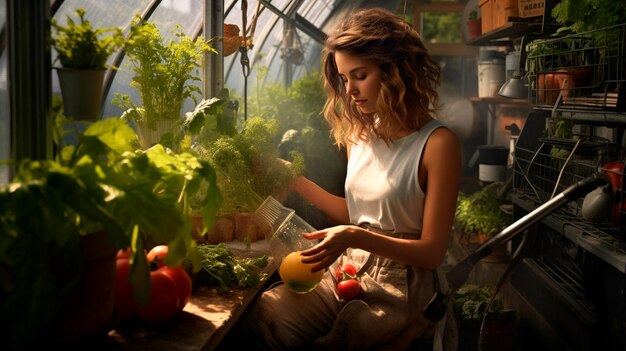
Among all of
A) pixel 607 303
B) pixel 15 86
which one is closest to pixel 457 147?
pixel 607 303

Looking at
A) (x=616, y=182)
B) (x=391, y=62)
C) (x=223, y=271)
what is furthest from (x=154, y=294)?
(x=616, y=182)

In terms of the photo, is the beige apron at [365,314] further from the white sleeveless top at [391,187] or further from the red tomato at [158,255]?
the red tomato at [158,255]

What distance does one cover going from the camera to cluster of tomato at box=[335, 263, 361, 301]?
2.33 m

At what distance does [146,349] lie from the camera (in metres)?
1.64

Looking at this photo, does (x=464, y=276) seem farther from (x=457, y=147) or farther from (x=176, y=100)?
(x=176, y=100)

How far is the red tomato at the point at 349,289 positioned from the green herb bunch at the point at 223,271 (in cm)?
27

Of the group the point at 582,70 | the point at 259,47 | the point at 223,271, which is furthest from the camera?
the point at 259,47

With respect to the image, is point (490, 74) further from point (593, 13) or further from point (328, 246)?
→ point (328, 246)

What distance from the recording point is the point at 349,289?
2.33m

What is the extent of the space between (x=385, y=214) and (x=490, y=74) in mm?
4264

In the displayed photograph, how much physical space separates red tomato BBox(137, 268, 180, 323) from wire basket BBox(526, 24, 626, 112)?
1.82 meters

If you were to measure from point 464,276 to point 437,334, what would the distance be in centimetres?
28

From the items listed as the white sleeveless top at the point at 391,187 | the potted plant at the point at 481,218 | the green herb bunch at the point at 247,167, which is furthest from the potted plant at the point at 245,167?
the potted plant at the point at 481,218

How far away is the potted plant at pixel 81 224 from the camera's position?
124 centimetres
